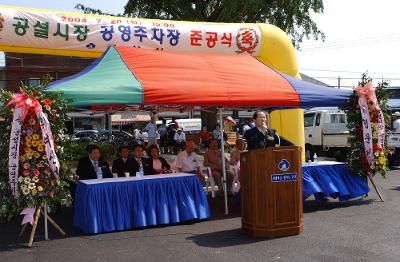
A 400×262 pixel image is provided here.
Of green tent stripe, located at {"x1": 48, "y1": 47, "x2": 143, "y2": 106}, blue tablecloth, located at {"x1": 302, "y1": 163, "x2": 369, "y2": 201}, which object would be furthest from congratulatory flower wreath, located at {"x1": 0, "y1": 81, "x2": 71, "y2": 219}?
blue tablecloth, located at {"x1": 302, "y1": 163, "x2": 369, "y2": 201}

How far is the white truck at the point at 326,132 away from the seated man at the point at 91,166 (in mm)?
10723

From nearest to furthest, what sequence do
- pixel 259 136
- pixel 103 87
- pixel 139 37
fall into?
pixel 103 87
pixel 259 136
pixel 139 37

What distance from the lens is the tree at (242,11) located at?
64.5 ft

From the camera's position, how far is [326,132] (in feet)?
57.3

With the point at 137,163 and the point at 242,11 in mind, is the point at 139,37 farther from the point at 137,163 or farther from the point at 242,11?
the point at 242,11

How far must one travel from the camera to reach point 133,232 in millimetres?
6410

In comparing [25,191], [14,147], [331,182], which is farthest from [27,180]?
[331,182]

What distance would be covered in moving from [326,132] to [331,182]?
32.2 ft

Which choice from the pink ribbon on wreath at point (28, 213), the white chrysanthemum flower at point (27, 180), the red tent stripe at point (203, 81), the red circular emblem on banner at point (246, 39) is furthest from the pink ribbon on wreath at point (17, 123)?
the red circular emblem on banner at point (246, 39)

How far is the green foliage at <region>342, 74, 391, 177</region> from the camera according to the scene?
8.30 metres

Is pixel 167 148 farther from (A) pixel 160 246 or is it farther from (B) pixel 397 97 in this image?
(A) pixel 160 246

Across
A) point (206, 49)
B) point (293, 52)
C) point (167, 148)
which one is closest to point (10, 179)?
point (206, 49)

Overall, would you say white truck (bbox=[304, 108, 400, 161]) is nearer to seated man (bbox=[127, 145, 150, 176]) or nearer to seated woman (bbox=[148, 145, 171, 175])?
seated woman (bbox=[148, 145, 171, 175])

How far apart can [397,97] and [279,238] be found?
18.4m
